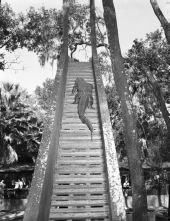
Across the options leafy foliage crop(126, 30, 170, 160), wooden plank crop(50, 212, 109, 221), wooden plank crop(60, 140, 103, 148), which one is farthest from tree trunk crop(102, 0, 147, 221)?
leafy foliage crop(126, 30, 170, 160)

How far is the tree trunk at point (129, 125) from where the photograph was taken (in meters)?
9.29

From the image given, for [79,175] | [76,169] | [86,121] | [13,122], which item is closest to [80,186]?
[79,175]

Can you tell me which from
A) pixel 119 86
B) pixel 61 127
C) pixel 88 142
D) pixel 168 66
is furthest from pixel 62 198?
pixel 168 66

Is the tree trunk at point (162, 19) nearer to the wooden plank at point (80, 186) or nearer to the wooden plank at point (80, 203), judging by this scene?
the wooden plank at point (80, 186)

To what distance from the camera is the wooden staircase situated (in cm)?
805

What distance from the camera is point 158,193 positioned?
2342 cm

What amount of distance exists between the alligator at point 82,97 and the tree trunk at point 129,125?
1178 millimetres

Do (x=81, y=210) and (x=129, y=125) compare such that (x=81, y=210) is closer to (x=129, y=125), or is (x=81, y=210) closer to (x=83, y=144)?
(x=83, y=144)

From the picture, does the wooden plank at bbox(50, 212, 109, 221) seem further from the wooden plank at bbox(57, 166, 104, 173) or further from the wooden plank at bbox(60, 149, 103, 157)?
the wooden plank at bbox(60, 149, 103, 157)

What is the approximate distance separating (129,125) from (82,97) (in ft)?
7.12

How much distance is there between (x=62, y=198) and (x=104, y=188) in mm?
1065

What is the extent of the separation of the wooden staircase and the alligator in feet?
0.76

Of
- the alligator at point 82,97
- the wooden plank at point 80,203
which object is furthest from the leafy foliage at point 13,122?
the wooden plank at point 80,203

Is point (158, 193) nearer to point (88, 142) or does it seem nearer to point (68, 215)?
point (88, 142)
